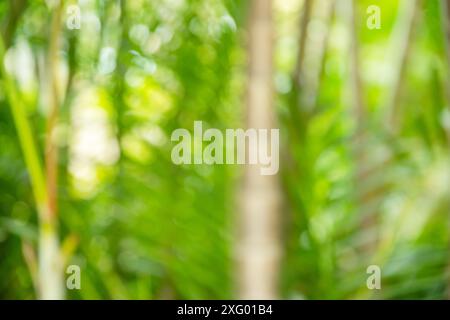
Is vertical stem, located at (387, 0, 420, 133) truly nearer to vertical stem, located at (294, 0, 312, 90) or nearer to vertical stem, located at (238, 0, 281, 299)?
vertical stem, located at (294, 0, 312, 90)

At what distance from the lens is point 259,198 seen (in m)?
0.29

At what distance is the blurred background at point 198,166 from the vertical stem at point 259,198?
8.0 inches

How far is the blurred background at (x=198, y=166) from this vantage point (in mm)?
530

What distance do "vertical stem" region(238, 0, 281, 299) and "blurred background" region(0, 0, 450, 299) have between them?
203 mm

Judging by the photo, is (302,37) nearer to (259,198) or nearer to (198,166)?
(198,166)

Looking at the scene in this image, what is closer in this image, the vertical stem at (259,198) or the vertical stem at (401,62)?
the vertical stem at (259,198)

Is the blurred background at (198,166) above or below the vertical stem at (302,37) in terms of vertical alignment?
below

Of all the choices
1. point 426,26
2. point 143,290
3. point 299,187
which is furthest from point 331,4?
point 143,290

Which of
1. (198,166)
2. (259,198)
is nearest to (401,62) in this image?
(198,166)

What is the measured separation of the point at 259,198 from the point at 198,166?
0.28 metres

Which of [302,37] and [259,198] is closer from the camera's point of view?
[259,198]

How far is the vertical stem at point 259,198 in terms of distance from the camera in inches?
11.3

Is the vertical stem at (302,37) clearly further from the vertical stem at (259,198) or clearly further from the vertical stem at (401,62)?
the vertical stem at (259,198)

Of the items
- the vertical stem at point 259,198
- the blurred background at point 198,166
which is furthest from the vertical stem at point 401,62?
the vertical stem at point 259,198
